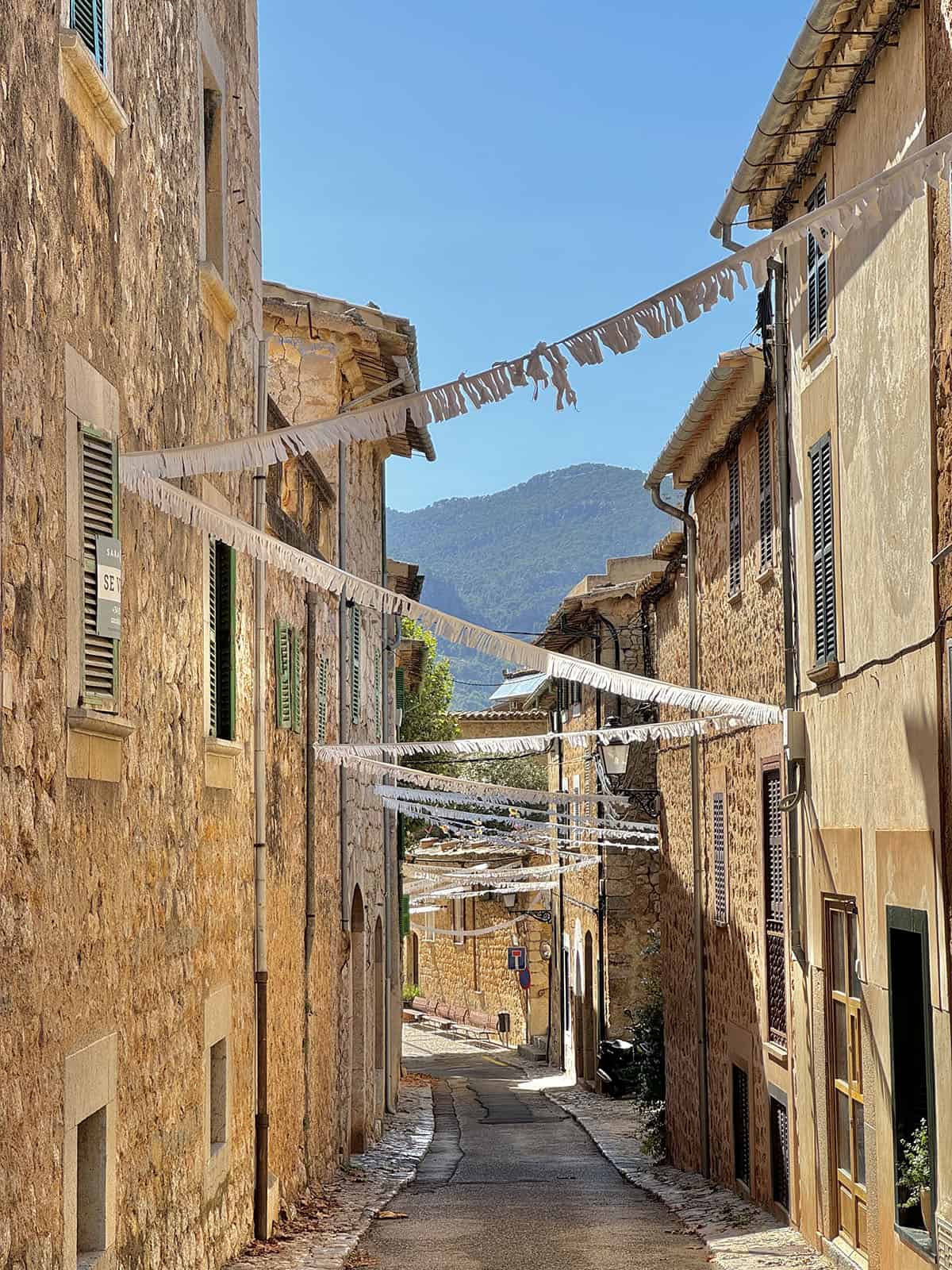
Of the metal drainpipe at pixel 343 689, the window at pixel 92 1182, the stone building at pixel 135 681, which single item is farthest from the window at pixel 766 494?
the window at pixel 92 1182

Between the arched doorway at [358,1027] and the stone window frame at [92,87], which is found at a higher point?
the stone window frame at [92,87]

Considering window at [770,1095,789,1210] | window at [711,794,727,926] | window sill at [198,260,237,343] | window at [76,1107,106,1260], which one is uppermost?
window sill at [198,260,237,343]

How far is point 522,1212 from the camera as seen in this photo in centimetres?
1471

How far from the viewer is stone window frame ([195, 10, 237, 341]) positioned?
392 inches

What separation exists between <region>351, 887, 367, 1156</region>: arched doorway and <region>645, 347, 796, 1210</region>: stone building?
363cm

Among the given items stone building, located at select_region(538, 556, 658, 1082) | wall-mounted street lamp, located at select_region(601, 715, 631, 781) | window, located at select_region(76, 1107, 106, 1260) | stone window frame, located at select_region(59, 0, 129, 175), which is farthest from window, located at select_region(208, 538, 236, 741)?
stone building, located at select_region(538, 556, 658, 1082)

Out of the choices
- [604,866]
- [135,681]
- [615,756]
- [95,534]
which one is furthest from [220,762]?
[604,866]

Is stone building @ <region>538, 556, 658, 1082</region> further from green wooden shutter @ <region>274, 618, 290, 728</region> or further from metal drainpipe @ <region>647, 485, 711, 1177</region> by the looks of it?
green wooden shutter @ <region>274, 618, 290, 728</region>

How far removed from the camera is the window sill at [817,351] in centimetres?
1116

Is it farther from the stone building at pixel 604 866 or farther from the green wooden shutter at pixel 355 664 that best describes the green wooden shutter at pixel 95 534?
the stone building at pixel 604 866

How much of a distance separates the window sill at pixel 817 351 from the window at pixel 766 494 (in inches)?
73.9

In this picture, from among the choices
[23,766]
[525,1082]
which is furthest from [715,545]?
[525,1082]

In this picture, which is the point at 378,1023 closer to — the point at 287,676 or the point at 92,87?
the point at 287,676

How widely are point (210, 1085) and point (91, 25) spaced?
6.21 m
